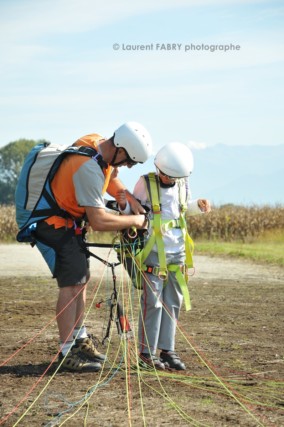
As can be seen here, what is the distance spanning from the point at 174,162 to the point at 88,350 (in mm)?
Answer: 1632

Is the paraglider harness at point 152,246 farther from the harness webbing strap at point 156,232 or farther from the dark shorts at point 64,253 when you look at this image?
the dark shorts at point 64,253

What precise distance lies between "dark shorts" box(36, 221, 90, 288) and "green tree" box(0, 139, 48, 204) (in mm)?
91328

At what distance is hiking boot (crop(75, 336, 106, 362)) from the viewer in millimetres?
7348

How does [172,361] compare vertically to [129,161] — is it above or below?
below

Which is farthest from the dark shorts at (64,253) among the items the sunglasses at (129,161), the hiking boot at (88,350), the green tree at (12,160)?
the green tree at (12,160)

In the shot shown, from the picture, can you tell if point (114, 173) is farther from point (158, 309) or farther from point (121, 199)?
point (158, 309)

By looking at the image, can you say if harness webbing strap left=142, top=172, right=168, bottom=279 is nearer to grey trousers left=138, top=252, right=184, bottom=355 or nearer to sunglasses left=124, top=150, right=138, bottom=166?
grey trousers left=138, top=252, right=184, bottom=355

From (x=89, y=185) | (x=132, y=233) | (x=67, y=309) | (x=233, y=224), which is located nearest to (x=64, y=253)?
(x=67, y=309)

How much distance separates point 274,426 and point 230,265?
12.9 m

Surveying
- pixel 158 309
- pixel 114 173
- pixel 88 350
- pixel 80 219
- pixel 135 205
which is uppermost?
pixel 114 173

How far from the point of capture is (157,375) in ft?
22.9

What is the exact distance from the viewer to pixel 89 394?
6.47m

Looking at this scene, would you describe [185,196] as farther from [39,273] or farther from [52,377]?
[39,273]

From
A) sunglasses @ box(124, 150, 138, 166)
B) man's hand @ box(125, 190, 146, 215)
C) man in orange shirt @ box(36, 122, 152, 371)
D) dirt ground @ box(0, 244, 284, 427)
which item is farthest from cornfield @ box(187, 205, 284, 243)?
sunglasses @ box(124, 150, 138, 166)
